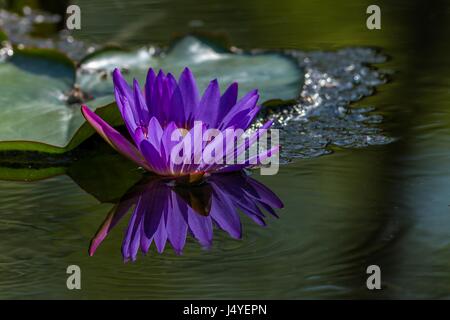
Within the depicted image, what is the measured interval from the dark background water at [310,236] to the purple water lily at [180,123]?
10cm

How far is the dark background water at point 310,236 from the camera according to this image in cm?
110

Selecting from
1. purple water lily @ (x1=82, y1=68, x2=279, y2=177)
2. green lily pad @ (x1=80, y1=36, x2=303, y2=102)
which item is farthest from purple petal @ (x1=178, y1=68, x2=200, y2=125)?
green lily pad @ (x1=80, y1=36, x2=303, y2=102)

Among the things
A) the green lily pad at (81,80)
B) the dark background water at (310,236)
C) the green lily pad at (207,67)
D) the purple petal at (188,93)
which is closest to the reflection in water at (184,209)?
the dark background water at (310,236)

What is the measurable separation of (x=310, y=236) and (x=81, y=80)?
0.98 metres

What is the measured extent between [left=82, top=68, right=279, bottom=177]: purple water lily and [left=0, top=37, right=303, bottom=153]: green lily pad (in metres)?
0.11

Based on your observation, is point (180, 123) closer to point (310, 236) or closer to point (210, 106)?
point (210, 106)

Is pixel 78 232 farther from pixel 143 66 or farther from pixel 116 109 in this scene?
pixel 143 66

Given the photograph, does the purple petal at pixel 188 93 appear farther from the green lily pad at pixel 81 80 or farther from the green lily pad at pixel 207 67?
the green lily pad at pixel 207 67

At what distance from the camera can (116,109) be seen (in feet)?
5.30

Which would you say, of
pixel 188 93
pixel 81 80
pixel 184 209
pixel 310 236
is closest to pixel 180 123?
pixel 188 93

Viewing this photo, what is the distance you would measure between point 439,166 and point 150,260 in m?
0.59
